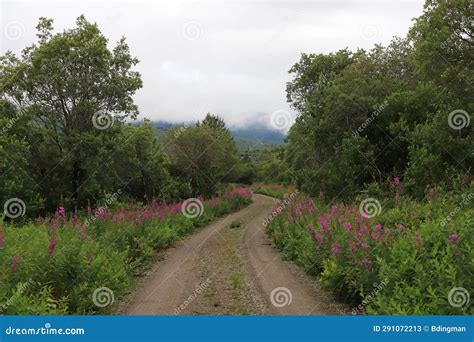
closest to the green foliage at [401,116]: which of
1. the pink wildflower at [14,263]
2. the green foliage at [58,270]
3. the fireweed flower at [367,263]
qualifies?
the fireweed flower at [367,263]

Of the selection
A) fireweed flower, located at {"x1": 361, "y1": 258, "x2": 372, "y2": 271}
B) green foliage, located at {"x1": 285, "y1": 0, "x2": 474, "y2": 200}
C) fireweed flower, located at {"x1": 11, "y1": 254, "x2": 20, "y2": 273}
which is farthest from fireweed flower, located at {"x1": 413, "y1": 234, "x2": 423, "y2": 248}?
green foliage, located at {"x1": 285, "y1": 0, "x2": 474, "y2": 200}

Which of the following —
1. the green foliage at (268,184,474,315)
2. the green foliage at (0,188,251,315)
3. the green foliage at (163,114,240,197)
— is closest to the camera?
the green foliage at (268,184,474,315)

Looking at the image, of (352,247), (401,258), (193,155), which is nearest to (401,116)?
(352,247)

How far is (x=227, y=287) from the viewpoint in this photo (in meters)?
9.23

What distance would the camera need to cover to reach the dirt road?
7562mm

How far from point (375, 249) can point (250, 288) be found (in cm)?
306

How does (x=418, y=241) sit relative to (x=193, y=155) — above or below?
below

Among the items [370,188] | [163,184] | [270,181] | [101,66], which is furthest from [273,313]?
[270,181]

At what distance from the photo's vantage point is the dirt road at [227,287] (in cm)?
756

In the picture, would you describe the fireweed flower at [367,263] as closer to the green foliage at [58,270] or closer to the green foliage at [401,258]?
the green foliage at [401,258]

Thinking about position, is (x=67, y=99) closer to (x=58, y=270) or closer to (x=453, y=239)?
(x=58, y=270)

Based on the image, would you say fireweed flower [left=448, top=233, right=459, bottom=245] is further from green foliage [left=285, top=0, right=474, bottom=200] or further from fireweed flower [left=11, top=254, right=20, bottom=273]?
green foliage [left=285, top=0, right=474, bottom=200]

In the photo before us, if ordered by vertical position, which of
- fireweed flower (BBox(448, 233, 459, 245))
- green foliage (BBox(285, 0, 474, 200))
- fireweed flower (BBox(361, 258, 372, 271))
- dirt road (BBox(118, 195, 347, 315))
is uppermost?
green foliage (BBox(285, 0, 474, 200))

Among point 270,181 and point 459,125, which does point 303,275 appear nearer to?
point 459,125
